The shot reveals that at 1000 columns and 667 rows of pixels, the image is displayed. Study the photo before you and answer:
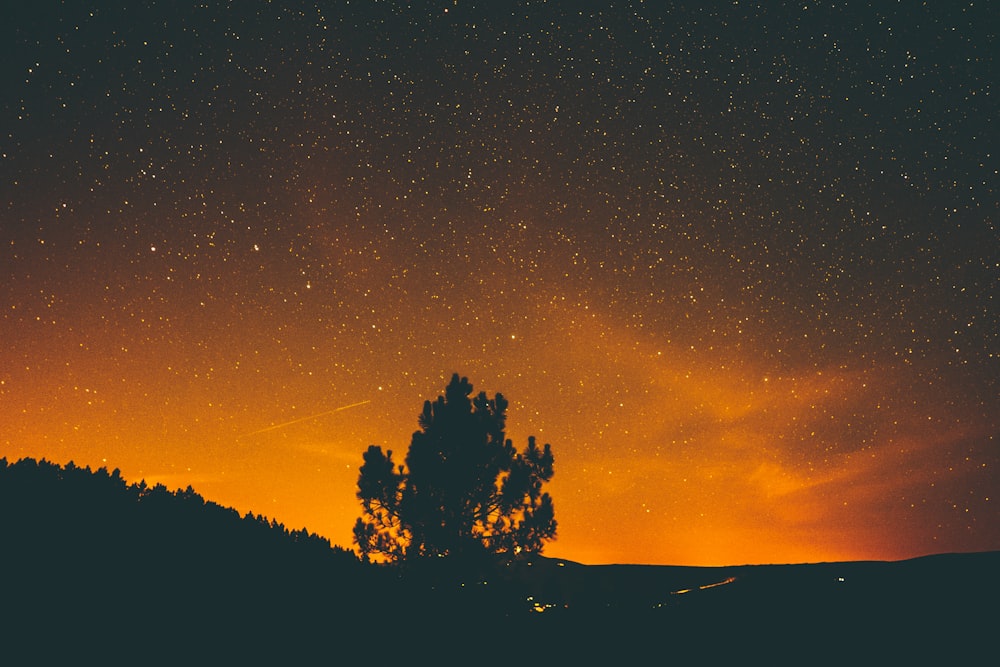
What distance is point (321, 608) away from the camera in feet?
24.4

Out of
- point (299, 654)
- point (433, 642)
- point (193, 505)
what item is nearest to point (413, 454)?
point (193, 505)

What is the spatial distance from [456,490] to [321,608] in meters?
8.36

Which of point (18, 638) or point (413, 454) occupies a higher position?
point (413, 454)

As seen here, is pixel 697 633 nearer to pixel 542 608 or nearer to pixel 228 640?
pixel 542 608

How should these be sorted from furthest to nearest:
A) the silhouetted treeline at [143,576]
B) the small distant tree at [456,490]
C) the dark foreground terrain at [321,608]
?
the small distant tree at [456,490] < the dark foreground terrain at [321,608] < the silhouetted treeline at [143,576]

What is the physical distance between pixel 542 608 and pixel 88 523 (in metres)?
8.61

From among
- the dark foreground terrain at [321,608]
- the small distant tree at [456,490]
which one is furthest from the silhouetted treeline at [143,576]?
the small distant tree at [456,490]

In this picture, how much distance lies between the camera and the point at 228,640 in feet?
19.5

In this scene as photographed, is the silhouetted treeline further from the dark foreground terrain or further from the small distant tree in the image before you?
the small distant tree

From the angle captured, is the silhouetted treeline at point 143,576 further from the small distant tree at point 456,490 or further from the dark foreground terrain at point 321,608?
the small distant tree at point 456,490

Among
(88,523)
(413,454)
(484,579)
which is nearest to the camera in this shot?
(88,523)

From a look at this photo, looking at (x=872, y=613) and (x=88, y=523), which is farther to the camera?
(x=872, y=613)

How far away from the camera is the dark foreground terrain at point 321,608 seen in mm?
5664

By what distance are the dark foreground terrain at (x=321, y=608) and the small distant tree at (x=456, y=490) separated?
88.2 inches
